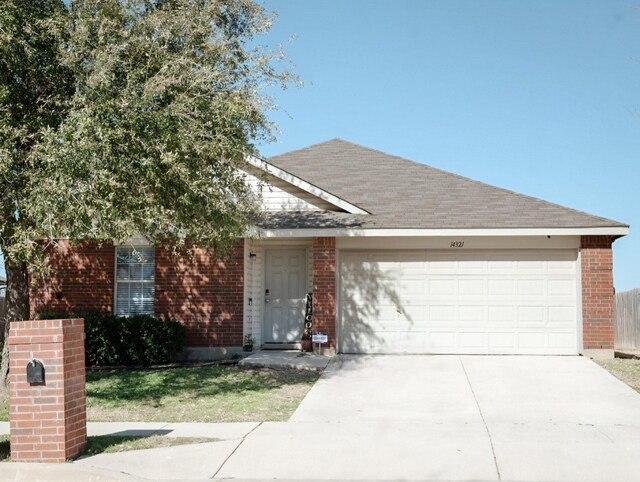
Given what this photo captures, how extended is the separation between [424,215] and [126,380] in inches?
284

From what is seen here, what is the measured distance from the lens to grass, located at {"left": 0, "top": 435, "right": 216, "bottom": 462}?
8.31 metres

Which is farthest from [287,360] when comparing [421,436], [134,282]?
[421,436]

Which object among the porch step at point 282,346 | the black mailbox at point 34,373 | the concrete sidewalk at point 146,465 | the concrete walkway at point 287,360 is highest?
the black mailbox at point 34,373

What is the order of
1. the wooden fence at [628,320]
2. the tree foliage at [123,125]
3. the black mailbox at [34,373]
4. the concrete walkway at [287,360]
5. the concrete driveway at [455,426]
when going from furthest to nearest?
the wooden fence at [628,320]
the concrete walkway at [287,360]
the tree foliage at [123,125]
the black mailbox at [34,373]
the concrete driveway at [455,426]

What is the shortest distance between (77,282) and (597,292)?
11551 millimetres

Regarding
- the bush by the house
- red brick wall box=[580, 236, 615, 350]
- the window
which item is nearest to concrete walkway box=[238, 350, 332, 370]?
the bush by the house

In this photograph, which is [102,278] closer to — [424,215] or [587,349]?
[424,215]

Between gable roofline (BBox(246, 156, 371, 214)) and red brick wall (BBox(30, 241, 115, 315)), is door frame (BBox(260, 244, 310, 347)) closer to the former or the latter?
gable roofline (BBox(246, 156, 371, 214))

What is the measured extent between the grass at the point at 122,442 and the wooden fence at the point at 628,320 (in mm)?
17938

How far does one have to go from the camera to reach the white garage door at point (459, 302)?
15.9 metres

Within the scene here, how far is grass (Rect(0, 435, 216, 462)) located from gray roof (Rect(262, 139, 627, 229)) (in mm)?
7564

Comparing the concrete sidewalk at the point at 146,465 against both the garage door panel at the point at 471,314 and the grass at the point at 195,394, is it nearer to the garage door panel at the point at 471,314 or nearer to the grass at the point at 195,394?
the grass at the point at 195,394

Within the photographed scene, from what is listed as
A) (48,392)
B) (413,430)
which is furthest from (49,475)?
(413,430)

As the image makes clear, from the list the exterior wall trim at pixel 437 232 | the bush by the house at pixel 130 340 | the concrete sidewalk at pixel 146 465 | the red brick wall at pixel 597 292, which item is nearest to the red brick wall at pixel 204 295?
the bush by the house at pixel 130 340
